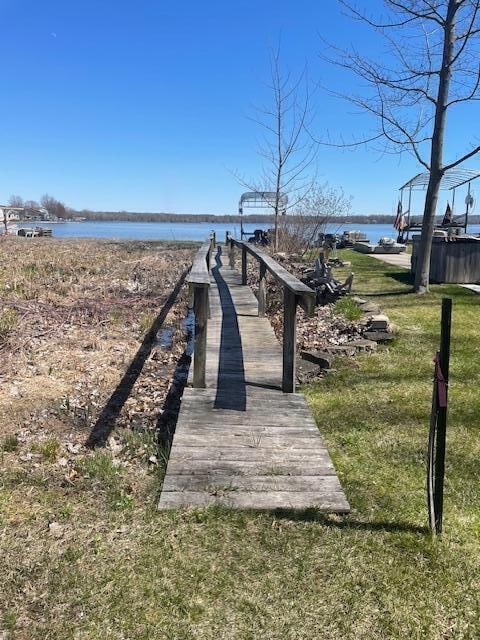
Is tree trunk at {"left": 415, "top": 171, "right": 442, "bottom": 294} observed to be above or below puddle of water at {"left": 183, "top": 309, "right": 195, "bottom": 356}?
above

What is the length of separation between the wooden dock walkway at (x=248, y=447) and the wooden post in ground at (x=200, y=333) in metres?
0.13

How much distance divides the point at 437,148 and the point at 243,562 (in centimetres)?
950

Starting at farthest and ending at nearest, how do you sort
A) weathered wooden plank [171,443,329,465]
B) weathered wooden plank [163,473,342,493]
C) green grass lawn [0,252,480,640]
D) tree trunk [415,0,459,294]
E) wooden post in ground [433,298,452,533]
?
tree trunk [415,0,459,294] → weathered wooden plank [171,443,329,465] → weathered wooden plank [163,473,342,493] → wooden post in ground [433,298,452,533] → green grass lawn [0,252,480,640]

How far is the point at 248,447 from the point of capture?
3.82 m

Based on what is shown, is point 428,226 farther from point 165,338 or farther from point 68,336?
point 68,336

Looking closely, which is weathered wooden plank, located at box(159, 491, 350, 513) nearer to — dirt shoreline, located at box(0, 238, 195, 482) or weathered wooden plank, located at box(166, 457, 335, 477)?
weathered wooden plank, located at box(166, 457, 335, 477)

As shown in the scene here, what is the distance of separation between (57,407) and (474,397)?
403cm

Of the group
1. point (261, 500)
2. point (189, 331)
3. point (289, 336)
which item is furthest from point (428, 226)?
point (261, 500)

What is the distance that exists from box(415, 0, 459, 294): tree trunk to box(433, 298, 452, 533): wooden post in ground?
27.4 feet

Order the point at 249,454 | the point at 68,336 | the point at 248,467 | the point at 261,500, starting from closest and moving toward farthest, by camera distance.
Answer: the point at 261,500
the point at 248,467
the point at 249,454
the point at 68,336

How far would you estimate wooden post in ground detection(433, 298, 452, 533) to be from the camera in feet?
8.88

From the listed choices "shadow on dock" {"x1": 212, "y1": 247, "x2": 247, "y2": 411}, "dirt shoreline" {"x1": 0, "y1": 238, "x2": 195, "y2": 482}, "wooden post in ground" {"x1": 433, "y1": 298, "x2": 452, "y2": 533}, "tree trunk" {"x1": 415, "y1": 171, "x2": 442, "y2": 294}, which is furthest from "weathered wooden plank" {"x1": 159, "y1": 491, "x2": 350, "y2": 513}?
"tree trunk" {"x1": 415, "y1": 171, "x2": 442, "y2": 294}

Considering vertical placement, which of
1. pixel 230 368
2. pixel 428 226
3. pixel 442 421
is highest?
pixel 428 226

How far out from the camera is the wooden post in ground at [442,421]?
271cm
